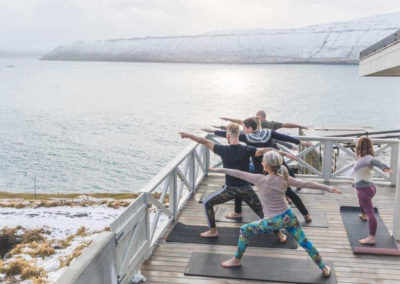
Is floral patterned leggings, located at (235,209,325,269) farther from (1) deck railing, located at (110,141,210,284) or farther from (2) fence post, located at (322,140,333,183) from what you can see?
(2) fence post, located at (322,140,333,183)

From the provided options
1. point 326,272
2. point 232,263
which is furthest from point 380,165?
point 232,263

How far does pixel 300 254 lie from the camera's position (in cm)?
672

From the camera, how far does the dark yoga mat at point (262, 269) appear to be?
19.5 ft

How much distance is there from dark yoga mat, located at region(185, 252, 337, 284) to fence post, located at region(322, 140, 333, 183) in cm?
439

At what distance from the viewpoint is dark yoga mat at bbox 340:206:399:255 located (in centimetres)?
680

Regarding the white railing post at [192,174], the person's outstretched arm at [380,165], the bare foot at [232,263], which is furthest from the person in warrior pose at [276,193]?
the white railing post at [192,174]

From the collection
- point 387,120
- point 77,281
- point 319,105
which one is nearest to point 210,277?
point 77,281

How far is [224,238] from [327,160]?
169 inches

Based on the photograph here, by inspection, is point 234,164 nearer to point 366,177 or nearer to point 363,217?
point 366,177

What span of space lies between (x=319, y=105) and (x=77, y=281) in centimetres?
9309

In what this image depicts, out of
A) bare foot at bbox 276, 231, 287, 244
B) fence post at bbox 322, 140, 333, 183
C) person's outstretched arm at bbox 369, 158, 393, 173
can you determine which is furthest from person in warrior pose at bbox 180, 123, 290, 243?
fence post at bbox 322, 140, 333, 183

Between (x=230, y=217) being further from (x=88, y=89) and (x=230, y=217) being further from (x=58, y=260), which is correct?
(x=88, y=89)

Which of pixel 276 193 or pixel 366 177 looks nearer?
pixel 276 193

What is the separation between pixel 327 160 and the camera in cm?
1066
